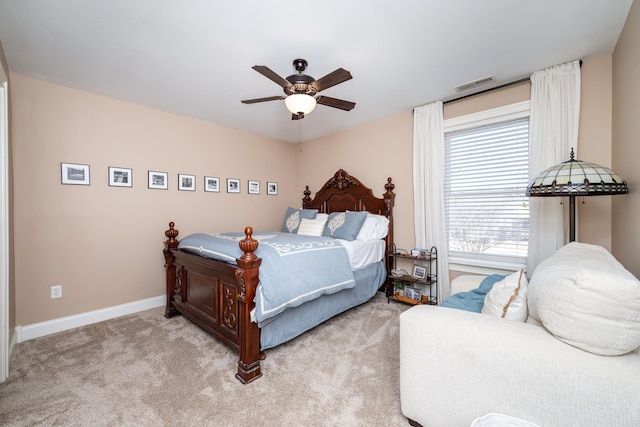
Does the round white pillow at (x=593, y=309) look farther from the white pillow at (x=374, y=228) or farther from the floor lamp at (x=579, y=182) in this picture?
the white pillow at (x=374, y=228)

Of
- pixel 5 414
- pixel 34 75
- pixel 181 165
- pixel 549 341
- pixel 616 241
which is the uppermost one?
pixel 34 75

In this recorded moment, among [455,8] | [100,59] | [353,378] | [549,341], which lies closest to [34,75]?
[100,59]

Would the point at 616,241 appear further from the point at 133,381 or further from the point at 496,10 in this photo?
the point at 133,381

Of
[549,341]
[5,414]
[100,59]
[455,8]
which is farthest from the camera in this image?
[100,59]

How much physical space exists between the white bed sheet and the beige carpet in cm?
72

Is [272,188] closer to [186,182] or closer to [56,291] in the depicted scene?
[186,182]

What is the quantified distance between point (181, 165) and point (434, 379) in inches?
143

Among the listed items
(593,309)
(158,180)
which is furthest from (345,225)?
(593,309)

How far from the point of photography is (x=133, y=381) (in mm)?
1852

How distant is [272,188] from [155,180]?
182cm

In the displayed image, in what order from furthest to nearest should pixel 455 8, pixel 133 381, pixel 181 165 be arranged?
1. pixel 181 165
2. pixel 133 381
3. pixel 455 8

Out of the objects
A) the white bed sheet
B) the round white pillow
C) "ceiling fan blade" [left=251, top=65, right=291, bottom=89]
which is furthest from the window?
"ceiling fan blade" [left=251, top=65, right=291, bottom=89]

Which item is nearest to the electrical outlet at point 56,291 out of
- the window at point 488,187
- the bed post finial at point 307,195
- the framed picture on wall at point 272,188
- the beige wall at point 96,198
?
the beige wall at point 96,198

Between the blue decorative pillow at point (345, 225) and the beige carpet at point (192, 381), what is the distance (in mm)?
1114
